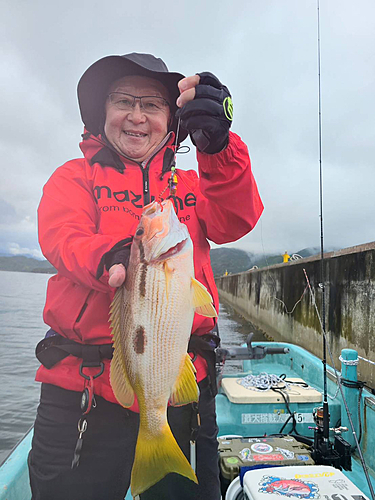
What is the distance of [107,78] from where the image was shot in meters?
2.44

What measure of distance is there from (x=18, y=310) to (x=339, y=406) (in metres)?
26.8

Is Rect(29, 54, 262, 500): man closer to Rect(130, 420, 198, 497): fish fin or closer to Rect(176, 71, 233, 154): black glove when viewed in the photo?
Rect(176, 71, 233, 154): black glove

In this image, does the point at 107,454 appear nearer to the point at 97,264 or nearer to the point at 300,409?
the point at 97,264

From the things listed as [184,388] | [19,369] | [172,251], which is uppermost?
[172,251]

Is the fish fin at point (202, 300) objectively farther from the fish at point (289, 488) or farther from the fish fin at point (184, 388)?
the fish at point (289, 488)

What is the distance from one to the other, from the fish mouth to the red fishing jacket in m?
0.25

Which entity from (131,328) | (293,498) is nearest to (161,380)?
(131,328)

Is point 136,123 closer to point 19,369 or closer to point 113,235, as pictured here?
point 113,235

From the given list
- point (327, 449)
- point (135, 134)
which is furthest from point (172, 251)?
point (327, 449)

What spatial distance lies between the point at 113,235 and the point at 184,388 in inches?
38.2

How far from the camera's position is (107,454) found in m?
2.09

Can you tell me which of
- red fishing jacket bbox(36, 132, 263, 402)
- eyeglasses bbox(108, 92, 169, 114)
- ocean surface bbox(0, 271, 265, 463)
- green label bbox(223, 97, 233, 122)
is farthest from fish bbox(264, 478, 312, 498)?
ocean surface bbox(0, 271, 265, 463)

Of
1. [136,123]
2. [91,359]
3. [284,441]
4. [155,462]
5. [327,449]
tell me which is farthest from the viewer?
[284,441]

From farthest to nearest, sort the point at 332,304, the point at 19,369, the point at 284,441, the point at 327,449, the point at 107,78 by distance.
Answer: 1. the point at 19,369
2. the point at 332,304
3. the point at 284,441
4. the point at 327,449
5. the point at 107,78
